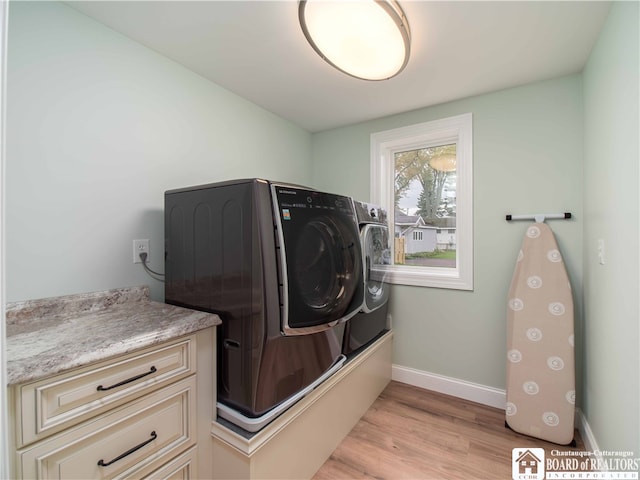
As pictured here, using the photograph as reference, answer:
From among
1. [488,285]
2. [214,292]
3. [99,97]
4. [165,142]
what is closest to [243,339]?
[214,292]

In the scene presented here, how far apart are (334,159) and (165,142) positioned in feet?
5.27

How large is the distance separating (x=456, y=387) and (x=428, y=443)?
0.67 metres

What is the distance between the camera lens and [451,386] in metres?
2.31

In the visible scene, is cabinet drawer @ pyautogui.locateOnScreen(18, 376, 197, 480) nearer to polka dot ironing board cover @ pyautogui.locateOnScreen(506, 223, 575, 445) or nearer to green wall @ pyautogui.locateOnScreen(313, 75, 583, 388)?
green wall @ pyautogui.locateOnScreen(313, 75, 583, 388)

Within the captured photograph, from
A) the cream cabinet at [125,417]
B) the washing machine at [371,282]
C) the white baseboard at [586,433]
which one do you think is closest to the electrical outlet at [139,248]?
the cream cabinet at [125,417]

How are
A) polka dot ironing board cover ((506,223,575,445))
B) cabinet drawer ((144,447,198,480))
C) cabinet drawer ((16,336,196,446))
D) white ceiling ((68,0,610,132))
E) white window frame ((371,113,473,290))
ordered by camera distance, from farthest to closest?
white window frame ((371,113,473,290))
polka dot ironing board cover ((506,223,575,445))
white ceiling ((68,0,610,132))
cabinet drawer ((144,447,198,480))
cabinet drawer ((16,336,196,446))

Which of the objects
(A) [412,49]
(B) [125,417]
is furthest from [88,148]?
(A) [412,49]

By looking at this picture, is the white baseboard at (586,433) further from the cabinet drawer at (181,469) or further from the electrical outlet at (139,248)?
the electrical outlet at (139,248)

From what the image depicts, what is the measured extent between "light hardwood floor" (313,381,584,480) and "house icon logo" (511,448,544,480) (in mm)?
30

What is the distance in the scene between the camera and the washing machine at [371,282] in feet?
6.23

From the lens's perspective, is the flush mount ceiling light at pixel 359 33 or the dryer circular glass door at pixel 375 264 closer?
the flush mount ceiling light at pixel 359 33

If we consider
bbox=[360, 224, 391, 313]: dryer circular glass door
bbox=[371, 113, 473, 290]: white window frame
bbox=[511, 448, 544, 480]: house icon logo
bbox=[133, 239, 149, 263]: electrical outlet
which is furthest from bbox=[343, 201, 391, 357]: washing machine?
bbox=[133, 239, 149, 263]: electrical outlet

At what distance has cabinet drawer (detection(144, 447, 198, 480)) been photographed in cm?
106

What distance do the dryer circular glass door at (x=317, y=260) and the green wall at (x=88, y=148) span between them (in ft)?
3.06
